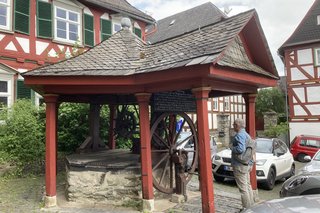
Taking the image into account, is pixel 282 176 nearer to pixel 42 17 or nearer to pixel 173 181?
pixel 173 181

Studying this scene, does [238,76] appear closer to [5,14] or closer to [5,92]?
[5,92]

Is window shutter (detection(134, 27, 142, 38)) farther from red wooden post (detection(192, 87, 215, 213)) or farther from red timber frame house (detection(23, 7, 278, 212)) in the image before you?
red wooden post (detection(192, 87, 215, 213))

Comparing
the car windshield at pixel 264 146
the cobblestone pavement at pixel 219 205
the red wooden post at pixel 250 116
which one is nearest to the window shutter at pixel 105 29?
the car windshield at pixel 264 146

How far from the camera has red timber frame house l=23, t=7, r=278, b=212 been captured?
17.9 ft

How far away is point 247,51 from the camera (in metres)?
6.86

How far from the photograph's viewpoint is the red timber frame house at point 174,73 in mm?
5469

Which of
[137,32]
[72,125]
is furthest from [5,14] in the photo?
[137,32]

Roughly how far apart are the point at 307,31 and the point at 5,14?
20828mm

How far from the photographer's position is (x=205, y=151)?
548 cm

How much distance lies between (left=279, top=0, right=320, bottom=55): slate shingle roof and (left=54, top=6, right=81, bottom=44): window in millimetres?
16250

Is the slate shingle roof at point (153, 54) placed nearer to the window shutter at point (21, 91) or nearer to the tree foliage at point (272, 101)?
the window shutter at point (21, 91)

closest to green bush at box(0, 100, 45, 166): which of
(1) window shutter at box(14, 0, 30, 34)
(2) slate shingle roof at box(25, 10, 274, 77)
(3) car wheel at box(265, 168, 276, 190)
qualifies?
(2) slate shingle roof at box(25, 10, 274, 77)

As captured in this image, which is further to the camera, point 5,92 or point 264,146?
point 5,92

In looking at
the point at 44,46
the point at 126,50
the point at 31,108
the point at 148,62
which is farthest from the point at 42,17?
the point at 148,62
